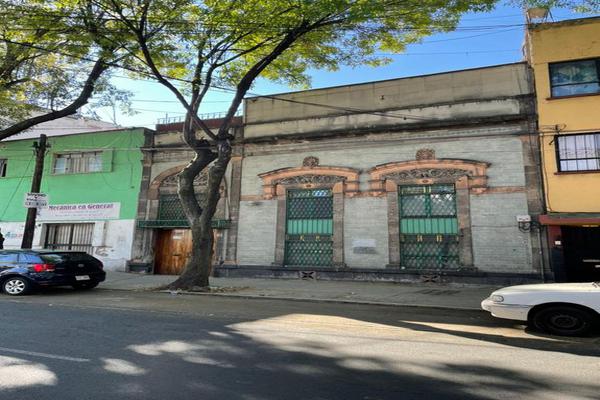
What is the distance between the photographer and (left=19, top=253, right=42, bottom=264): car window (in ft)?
40.6

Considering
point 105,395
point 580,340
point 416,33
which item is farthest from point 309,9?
point 105,395

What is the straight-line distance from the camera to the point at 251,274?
1684 centimetres

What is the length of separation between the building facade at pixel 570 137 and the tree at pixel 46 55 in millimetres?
13761

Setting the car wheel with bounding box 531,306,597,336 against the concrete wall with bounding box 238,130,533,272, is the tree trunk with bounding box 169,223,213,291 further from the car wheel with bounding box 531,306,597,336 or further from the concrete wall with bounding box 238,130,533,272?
the car wheel with bounding box 531,306,597,336

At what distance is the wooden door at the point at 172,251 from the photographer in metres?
18.5

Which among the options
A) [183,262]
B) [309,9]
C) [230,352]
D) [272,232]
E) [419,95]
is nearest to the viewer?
[230,352]

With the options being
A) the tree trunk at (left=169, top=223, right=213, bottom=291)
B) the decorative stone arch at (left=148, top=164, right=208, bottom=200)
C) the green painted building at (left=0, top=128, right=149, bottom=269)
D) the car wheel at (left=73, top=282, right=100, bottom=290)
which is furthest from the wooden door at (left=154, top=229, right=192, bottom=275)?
the tree trunk at (left=169, top=223, right=213, bottom=291)

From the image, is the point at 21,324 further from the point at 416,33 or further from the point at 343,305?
the point at 416,33

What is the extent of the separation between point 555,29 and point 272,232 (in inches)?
478

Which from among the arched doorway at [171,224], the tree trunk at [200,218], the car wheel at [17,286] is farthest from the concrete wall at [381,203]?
the car wheel at [17,286]

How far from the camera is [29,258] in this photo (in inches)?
492

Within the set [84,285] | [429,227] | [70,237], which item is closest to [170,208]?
[70,237]

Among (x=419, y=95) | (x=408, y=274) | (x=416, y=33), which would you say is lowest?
(x=408, y=274)

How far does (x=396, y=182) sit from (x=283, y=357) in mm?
11077
